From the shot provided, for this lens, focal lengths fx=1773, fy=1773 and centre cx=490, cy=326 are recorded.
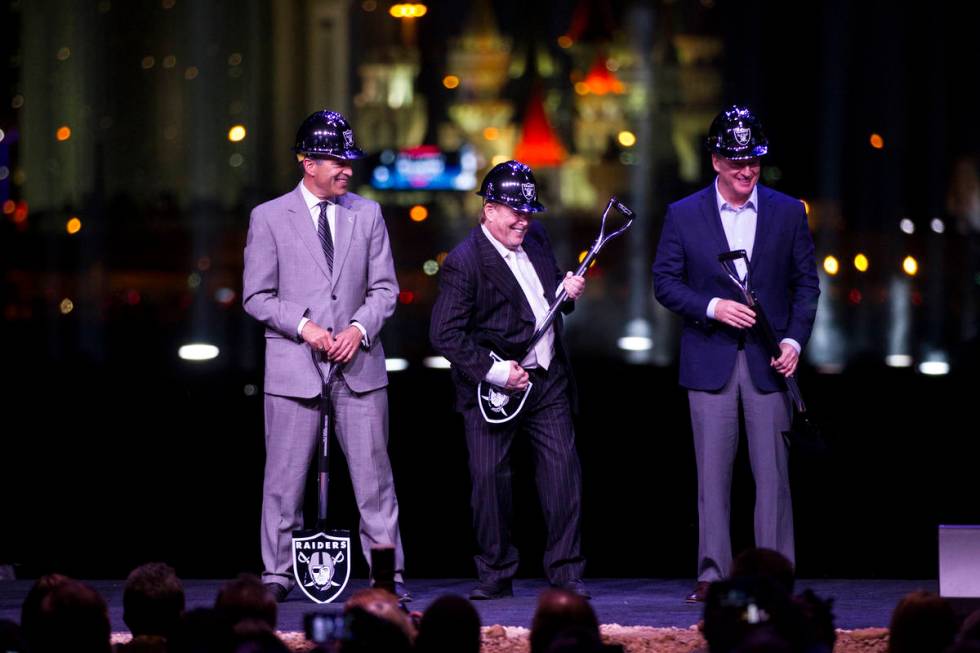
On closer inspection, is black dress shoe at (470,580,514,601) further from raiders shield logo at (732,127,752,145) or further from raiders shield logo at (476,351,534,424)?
raiders shield logo at (732,127,752,145)

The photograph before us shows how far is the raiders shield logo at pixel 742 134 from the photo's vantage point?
20.4 feet

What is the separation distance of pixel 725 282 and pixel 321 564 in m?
1.74

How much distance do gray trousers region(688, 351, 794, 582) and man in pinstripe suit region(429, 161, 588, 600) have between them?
0.46m

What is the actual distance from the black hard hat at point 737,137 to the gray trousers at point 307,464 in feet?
4.92

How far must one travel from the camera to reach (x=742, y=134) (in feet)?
20.4

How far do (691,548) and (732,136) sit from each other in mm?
2848

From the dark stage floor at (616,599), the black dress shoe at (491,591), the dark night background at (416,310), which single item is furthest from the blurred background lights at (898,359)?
the black dress shoe at (491,591)

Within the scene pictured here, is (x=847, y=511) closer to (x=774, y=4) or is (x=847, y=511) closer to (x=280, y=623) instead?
(x=280, y=623)

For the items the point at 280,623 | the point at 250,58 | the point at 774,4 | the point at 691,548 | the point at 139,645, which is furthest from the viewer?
the point at 250,58

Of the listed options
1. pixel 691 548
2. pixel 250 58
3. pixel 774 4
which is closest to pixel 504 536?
pixel 691 548

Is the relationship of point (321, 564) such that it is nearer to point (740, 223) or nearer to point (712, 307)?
point (712, 307)

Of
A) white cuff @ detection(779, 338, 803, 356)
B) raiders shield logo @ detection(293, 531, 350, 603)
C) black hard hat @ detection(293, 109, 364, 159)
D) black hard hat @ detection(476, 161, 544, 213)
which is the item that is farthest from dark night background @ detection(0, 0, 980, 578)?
black hard hat @ detection(293, 109, 364, 159)

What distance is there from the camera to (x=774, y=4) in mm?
35188

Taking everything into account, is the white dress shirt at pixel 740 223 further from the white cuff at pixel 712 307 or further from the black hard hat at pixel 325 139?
the black hard hat at pixel 325 139
